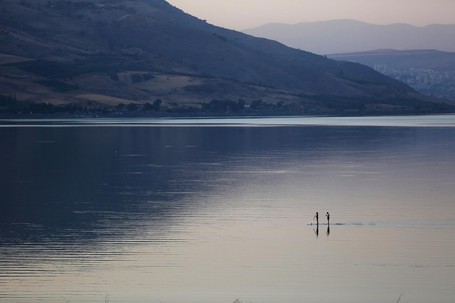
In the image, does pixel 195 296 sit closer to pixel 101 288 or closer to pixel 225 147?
pixel 101 288

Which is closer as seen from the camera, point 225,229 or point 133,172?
point 225,229

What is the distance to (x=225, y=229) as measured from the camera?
54812mm

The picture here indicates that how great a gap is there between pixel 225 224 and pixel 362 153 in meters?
60.4

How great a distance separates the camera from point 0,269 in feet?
141

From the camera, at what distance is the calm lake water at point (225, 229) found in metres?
40.0

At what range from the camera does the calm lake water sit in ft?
131

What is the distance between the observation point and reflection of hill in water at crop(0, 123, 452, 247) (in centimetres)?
5775

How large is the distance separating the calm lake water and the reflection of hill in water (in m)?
0.18

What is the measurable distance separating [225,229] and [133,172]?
35890 millimetres

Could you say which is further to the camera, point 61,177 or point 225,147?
point 225,147

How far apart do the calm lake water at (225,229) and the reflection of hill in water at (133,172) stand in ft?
0.59

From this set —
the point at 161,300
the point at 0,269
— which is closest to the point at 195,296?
the point at 161,300

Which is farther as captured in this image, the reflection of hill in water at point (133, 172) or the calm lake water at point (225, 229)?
the reflection of hill in water at point (133, 172)

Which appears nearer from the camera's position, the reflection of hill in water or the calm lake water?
the calm lake water
